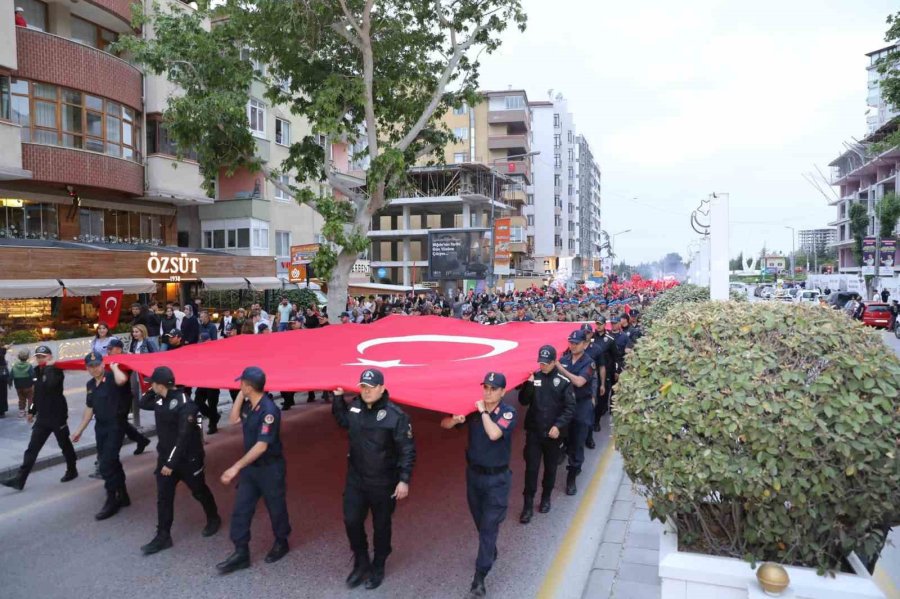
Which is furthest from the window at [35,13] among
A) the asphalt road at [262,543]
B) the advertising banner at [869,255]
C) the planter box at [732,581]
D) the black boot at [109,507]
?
the advertising banner at [869,255]

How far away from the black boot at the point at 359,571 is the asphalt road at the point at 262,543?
0.10m

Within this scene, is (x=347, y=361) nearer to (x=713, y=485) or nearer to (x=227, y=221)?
(x=713, y=485)

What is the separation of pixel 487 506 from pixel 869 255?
54.6m

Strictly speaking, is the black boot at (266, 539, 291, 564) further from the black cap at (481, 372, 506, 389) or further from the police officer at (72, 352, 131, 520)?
the black cap at (481, 372, 506, 389)

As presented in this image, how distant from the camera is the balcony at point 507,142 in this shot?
63.5 meters

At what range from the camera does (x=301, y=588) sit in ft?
17.4

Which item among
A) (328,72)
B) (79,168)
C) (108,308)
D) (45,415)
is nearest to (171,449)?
(45,415)

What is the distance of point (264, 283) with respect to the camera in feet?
89.7

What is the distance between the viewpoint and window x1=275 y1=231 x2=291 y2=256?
104 ft

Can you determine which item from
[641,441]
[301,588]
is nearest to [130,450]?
[301,588]

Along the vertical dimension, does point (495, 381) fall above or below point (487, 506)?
above

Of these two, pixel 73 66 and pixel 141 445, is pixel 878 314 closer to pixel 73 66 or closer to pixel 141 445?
pixel 141 445

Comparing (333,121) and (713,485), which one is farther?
(333,121)

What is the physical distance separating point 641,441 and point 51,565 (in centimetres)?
558
